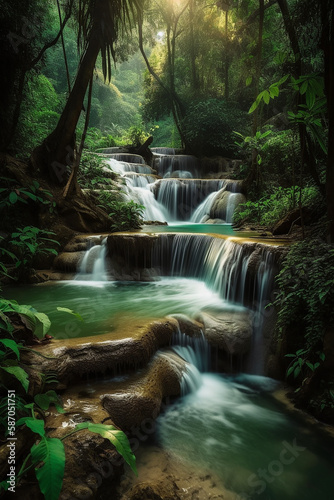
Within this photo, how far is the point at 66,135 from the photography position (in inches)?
351

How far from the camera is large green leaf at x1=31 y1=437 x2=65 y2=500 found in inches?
64.3

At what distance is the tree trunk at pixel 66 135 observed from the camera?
8.55 m

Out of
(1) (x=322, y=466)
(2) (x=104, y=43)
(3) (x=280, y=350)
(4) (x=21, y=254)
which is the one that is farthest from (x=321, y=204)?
→ (2) (x=104, y=43)

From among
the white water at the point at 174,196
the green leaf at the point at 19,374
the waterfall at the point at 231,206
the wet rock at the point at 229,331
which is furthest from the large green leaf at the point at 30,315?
the waterfall at the point at 231,206

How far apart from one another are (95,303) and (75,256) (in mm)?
2459

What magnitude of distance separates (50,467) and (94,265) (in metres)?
5.98

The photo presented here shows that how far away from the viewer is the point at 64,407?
9.17 feet

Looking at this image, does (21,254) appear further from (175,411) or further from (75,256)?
(175,411)

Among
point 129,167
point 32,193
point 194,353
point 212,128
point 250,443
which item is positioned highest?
point 212,128

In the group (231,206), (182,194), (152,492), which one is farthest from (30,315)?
(182,194)

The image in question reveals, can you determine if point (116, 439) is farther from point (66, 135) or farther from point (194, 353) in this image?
point (66, 135)

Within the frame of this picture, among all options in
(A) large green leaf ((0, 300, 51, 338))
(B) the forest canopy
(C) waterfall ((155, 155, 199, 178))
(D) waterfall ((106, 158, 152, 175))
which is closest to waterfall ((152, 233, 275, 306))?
(B) the forest canopy

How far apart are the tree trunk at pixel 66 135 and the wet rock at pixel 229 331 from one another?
21.2 ft

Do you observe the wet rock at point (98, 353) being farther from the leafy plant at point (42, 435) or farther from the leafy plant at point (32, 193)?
the leafy plant at point (32, 193)
